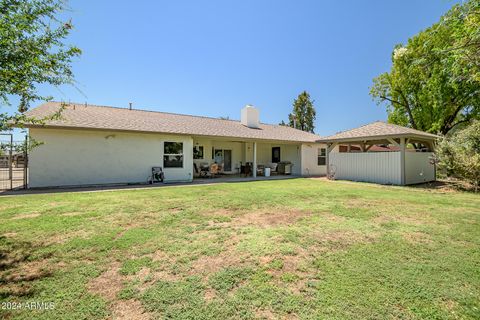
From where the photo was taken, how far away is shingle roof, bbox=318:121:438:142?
12.0 metres

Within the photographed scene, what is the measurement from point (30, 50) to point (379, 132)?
14.9 metres

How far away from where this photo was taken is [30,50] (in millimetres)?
3477

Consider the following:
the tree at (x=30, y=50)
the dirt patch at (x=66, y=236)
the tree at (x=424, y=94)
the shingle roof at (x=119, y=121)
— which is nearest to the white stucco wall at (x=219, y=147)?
the shingle roof at (x=119, y=121)

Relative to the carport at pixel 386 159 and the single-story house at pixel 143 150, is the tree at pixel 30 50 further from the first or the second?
the carport at pixel 386 159

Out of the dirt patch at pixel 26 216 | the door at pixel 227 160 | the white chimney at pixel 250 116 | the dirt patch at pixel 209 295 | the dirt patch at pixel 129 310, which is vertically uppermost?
the white chimney at pixel 250 116

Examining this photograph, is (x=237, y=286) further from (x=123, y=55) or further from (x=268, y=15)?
(x=268, y=15)

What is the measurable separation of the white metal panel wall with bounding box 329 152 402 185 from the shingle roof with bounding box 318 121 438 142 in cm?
112

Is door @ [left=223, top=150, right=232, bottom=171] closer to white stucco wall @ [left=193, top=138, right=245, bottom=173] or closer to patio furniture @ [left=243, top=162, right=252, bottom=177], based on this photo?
white stucco wall @ [left=193, top=138, right=245, bottom=173]

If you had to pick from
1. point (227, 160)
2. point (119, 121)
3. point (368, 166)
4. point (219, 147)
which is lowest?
point (368, 166)

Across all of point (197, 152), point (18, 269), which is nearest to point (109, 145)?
point (197, 152)

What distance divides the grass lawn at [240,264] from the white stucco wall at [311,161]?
482 inches

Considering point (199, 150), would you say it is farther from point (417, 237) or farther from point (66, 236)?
point (417, 237)

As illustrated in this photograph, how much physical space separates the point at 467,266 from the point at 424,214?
333 cm

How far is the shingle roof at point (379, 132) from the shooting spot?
12.0 meters
